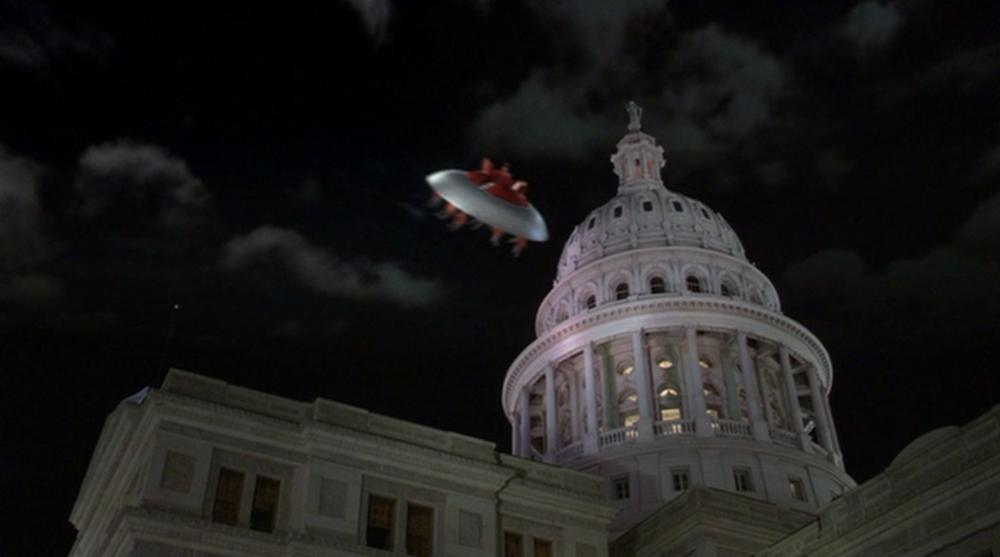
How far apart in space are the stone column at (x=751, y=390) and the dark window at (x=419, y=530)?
31.7m

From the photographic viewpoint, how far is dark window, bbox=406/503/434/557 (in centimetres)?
3946

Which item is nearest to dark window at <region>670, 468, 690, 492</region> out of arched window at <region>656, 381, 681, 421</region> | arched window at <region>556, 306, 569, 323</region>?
arched window at <region>656, 381, 681, 421</region>

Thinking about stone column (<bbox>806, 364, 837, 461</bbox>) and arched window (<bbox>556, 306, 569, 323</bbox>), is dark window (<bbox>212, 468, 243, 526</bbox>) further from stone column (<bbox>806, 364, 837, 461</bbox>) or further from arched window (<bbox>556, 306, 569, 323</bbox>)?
stone column (<bbox>806, 364, 837, 461</bbox>)

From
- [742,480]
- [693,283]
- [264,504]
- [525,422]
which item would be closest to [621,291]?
[693,283]

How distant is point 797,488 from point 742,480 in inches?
148

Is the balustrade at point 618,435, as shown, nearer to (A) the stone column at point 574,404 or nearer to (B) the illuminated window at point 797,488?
(A) the stone column at point 574,404

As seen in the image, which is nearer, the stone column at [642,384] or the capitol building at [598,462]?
the capitol building at [598,462]

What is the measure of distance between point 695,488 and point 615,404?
25359 millimetres

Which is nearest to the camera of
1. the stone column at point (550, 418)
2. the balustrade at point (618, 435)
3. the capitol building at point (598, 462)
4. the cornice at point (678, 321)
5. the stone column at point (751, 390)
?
the capitol building at point (598, 462)

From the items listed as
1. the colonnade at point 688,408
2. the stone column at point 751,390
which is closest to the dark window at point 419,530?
the colonnade at point 688,408

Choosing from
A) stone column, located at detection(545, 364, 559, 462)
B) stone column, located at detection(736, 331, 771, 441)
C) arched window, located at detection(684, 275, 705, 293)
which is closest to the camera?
stone column, located at detection(736, 331, 771, 441)

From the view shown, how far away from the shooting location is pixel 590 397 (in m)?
70.8

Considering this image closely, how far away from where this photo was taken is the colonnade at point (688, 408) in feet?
219

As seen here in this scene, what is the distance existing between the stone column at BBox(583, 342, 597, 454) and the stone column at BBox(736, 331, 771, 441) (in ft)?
32.2
